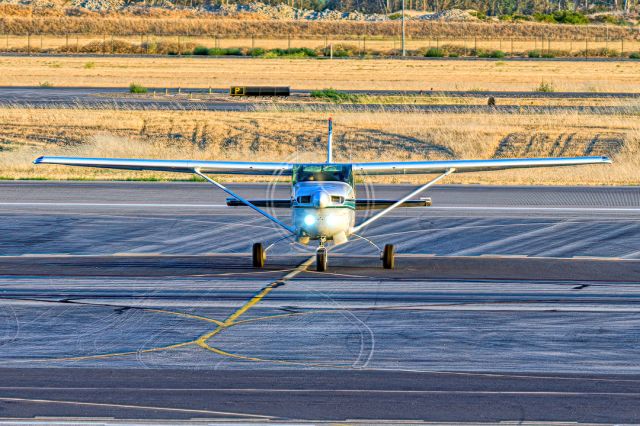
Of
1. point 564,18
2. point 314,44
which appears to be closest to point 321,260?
point 314,44

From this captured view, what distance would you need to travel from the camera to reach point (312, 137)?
48375mm

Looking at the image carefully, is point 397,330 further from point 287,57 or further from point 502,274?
point 287,57

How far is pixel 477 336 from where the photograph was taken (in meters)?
15.3

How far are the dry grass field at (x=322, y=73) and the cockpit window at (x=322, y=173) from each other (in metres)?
53.7

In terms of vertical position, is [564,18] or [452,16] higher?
[452,16]

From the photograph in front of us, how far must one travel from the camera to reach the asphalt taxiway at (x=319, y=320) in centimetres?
1198

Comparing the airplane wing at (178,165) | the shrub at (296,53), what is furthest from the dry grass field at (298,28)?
the airplane wing at (178,165)

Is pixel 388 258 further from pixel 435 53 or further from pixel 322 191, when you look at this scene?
pixel 435 53

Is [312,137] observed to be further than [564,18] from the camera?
No

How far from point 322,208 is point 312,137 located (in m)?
28.8

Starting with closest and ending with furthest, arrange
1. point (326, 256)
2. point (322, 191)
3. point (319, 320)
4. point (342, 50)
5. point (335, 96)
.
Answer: point (319, 320) < point (322, 191) < point (326, 256) < point (335, 96) < point (342, 50)

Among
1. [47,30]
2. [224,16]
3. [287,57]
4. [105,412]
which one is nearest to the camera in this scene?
[105,412]

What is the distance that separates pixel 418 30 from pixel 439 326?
469 feet

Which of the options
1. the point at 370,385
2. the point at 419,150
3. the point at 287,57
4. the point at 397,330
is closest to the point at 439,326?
the point at 397,330
